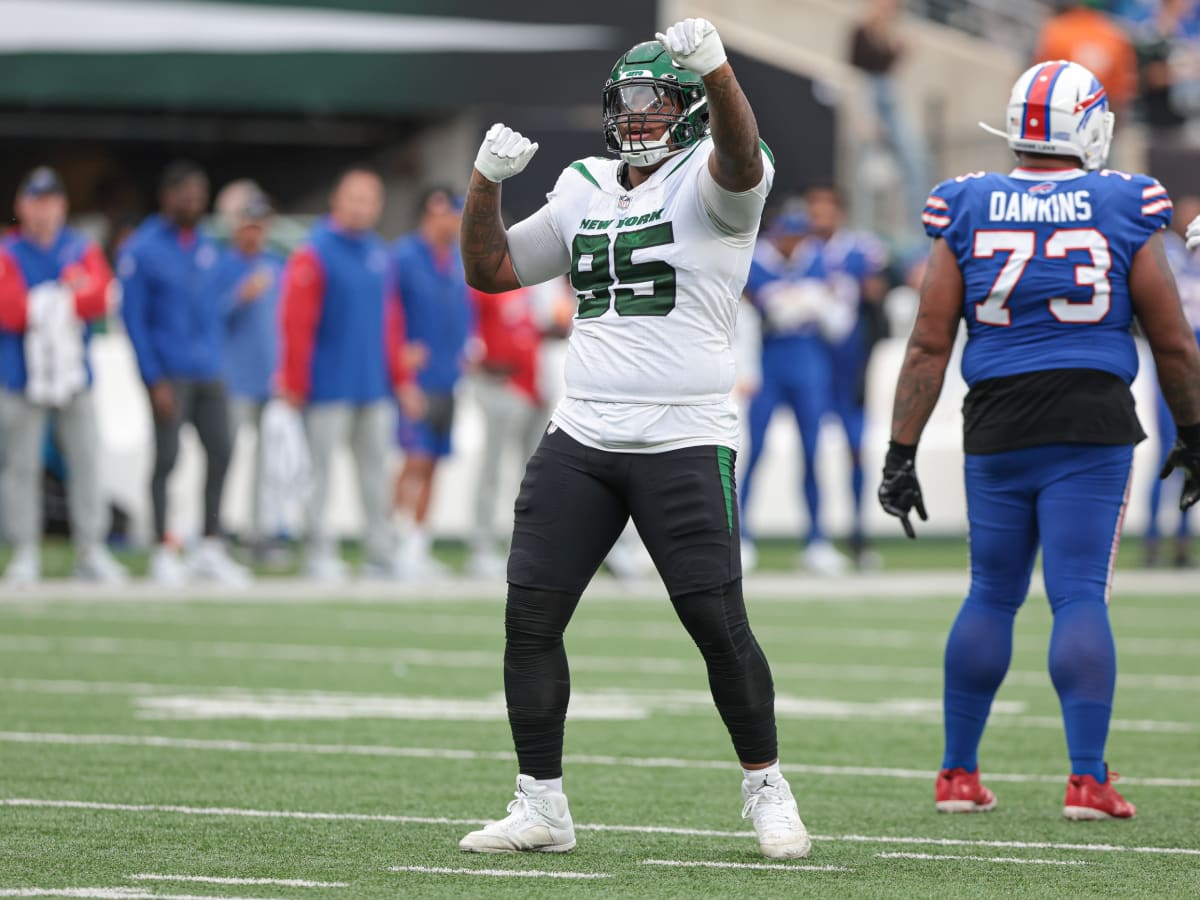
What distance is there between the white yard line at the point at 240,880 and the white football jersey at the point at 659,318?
4.27ft

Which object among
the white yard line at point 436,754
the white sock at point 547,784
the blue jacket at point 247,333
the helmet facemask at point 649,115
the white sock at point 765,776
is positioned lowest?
the white yard line at point 436,754

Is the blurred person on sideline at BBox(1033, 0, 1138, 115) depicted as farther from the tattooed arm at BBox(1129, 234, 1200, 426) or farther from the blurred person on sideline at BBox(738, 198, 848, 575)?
the tattooed arm at BBox(1129, 234, 1200, 426)

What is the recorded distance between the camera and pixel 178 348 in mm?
13609

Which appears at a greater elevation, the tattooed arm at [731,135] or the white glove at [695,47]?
the white glove at [695,47]

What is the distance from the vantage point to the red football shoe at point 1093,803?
20.4ft

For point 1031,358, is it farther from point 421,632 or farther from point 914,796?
point 421,632

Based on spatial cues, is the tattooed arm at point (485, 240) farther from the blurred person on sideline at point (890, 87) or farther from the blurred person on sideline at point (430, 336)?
the blurred person on sideline at point (890, 87)

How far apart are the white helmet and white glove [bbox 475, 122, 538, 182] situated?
4.86ft

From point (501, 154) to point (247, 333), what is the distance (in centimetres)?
1059

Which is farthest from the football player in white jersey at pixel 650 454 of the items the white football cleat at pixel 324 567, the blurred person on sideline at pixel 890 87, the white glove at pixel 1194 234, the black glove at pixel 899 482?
the blurred person on sideline at pixel 890 87

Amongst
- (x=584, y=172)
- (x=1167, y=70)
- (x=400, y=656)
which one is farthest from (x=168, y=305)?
(x=1167, y=70)

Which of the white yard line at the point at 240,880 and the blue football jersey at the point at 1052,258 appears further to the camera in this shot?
the blue football jersey at the point at 1052,258

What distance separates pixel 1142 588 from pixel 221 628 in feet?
19.9

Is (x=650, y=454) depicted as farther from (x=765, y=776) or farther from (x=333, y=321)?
(x=333, y=321)
